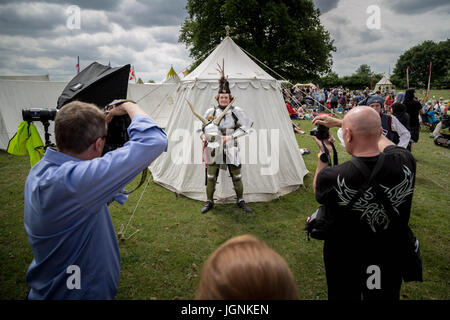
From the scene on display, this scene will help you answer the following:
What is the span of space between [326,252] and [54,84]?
37.5 ft

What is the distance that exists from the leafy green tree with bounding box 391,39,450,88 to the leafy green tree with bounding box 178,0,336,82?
4537cm

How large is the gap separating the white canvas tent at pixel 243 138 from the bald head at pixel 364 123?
3.84 meters

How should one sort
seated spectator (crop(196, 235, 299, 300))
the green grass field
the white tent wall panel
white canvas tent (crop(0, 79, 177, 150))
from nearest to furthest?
1. seated spectator (crop(196, 235, 299, 300))
2. the green grass field
3. the white tent wall panel
4. white canvas tent (crop(0, 79, 177, 150))

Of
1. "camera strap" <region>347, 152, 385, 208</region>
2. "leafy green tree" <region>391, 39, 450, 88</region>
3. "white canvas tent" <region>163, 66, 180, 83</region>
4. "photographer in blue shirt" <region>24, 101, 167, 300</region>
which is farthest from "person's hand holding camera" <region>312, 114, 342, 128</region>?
"leafy green tree" <region>391, 39, 450, 88</region>

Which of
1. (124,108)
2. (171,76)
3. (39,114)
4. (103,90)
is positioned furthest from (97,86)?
(171,76)

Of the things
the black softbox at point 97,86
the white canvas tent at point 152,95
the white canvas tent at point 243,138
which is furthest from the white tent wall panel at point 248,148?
the white canvas tent at point 152,95

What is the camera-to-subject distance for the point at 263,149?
566cm

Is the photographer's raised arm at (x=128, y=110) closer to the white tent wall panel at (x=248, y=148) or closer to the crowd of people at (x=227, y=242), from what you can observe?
the crowd of people at (x=227, y=242)

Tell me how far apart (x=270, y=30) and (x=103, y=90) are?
70.5 ft

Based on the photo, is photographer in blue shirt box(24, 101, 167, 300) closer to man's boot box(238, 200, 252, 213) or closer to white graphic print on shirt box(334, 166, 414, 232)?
white graphic print on shirt box(334, 166, 414, 232)

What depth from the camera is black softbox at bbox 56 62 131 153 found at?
1.70 metres

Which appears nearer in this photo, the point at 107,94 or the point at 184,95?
the point at 107,94
